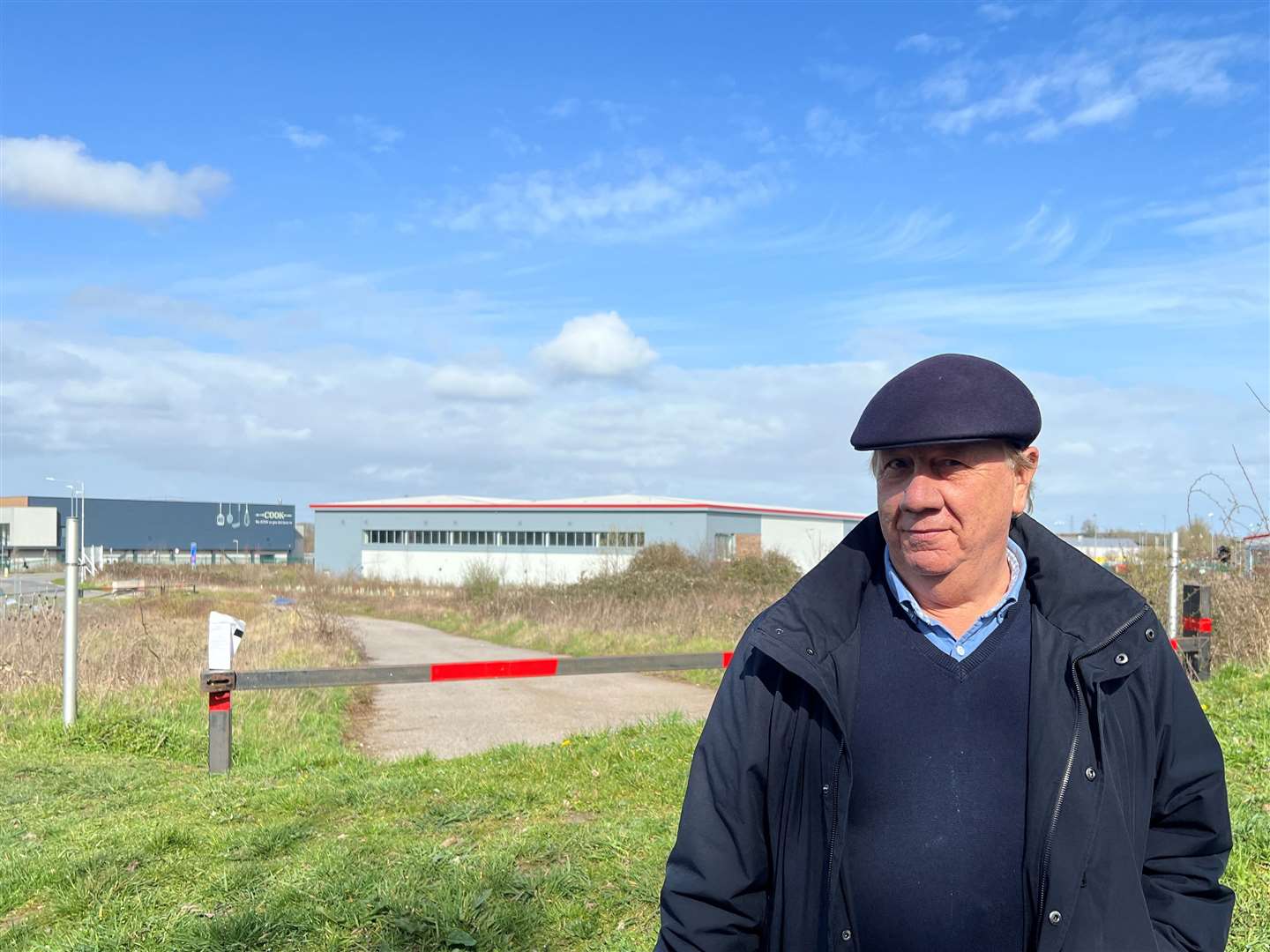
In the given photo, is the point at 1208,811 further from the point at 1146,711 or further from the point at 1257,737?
the point at 1257,737

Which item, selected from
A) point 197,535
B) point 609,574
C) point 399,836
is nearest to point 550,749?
point 399,836

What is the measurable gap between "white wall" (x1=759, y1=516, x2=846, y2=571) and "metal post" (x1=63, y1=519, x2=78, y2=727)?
4448 cm

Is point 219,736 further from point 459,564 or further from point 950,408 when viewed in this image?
point 459,564

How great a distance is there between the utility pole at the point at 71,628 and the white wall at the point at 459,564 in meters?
38.6

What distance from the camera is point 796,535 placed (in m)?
57.6

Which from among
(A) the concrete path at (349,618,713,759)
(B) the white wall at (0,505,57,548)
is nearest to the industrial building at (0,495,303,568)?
(B) the white wall at (0,505,57,548)

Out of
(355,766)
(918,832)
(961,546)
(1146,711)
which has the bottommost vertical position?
(355,766)

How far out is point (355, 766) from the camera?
8.47m

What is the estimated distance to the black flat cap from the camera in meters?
2.34

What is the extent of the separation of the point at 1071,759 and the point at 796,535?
184ft

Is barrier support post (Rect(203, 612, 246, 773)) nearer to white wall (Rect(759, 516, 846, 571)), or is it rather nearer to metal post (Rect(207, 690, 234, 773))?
metal post (Rect(207, 690, 234, 773))

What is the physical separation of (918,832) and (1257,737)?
6058 millimetres

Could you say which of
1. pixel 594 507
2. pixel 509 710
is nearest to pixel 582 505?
pixel 594 507

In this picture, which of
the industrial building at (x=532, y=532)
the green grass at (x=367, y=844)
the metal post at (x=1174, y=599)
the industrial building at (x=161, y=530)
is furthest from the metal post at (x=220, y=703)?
the industrial building at (x=161, y=530)
